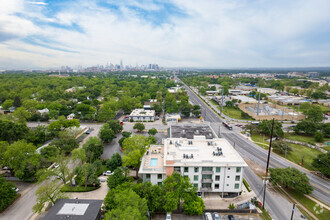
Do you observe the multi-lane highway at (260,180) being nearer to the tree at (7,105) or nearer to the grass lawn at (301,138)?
the grass lawn at (301,138)

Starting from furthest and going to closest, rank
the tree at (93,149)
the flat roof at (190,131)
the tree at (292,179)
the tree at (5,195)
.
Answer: the flat roof at (190,131) < the tree at (93,149) < the tree at (292,179) < the tree at (5,195)

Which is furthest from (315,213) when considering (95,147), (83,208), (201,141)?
(95,147)

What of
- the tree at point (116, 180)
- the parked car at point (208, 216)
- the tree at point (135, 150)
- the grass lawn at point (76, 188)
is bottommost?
the grass lawn at point (76, 188)

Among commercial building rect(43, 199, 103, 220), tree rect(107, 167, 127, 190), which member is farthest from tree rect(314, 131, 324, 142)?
commercial building rect(43, 199, 103, 220)

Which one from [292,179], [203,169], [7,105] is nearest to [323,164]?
[292,179]

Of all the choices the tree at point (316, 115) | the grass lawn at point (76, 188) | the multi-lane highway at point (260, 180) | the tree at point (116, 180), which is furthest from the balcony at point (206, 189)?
the tree at point (316, 115)

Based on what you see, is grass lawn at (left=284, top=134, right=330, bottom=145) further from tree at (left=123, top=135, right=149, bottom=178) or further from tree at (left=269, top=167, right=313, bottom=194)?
tree at (left=123, top=135, right=149, bottom=178)

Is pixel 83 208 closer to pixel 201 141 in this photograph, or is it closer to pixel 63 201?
pixel 63 201
